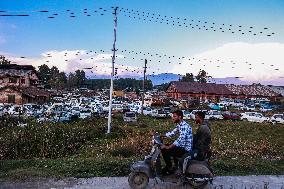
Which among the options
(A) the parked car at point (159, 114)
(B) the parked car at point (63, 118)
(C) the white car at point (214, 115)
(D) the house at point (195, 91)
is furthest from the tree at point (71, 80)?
(B) the parked car at point (63, 118)

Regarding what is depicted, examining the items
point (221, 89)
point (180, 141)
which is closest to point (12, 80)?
point (221, 89)

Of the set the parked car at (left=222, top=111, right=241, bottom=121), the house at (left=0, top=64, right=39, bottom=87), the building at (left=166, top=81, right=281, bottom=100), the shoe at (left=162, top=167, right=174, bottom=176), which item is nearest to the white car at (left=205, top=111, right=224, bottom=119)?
the parked car at (left=222, top=111, right=241, bottom=121)

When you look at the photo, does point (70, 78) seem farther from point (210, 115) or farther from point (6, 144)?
point (6, 144)

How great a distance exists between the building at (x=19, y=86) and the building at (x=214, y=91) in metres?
Result: 30.2

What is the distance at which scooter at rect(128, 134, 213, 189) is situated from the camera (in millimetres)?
9125

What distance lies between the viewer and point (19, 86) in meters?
66.1

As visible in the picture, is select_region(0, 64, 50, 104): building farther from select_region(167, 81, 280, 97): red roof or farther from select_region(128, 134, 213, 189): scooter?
select_region(128, 134, 213, 189): scooter

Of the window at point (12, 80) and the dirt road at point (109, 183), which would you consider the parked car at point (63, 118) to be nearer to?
the dirt road at point (109, 183)

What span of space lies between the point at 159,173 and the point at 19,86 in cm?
6117

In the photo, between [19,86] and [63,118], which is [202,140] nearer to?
[63,118]

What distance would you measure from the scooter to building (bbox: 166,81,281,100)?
7492 cm

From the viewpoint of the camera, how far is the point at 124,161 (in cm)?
1163

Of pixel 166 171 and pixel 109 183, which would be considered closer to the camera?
pixel 166 171

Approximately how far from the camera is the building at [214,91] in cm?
8562
